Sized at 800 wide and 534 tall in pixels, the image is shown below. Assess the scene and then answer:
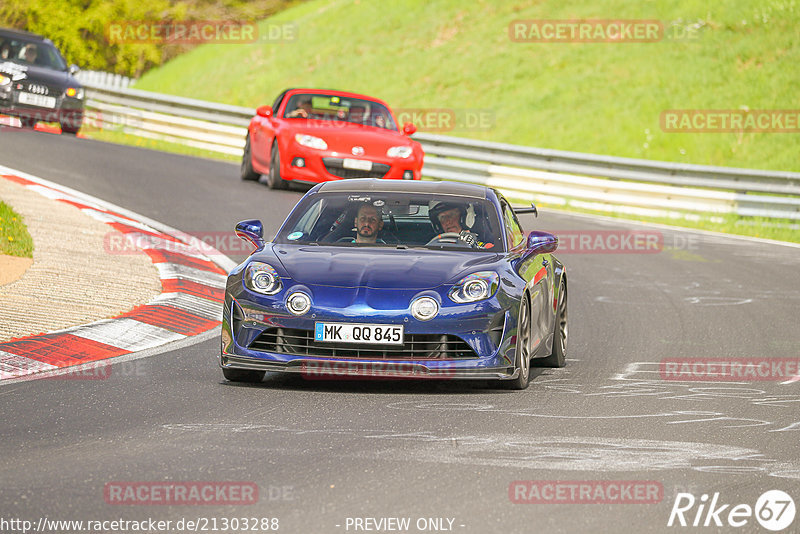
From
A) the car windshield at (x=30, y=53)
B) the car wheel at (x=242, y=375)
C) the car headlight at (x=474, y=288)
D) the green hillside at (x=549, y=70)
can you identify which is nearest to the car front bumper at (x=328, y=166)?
the car windshield at (x=30, y=53)

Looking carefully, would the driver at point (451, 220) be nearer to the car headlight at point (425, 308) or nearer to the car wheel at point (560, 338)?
the car wheel at point (560, 338)

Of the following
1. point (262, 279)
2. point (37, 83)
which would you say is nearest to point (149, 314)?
point (262, 279)

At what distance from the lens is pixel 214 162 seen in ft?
81.2

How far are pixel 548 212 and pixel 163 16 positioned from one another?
32.7 meters

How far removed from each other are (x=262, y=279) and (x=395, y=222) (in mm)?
1301

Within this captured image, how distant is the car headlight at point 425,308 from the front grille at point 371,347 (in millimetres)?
110

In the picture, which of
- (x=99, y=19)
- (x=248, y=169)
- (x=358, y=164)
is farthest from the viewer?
(x=99, y=19)

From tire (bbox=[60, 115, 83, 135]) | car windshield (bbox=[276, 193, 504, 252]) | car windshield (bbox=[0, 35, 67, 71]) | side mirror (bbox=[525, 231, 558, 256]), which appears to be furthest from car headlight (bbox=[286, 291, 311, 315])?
car windshield (bbox=[0, 35, 67, 71])

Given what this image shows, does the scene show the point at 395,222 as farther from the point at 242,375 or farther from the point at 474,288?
the point at 242,375

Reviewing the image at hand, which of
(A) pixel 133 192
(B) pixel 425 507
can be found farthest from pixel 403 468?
(A) pixel 133 192

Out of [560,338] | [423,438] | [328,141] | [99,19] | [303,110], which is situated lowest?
[423,438]

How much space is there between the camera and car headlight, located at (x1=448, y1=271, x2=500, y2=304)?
810cm

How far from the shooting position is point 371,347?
7938 mm

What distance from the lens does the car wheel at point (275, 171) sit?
19891mm
